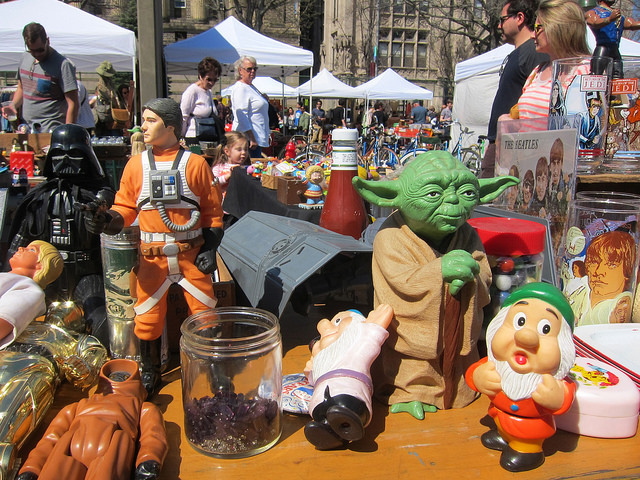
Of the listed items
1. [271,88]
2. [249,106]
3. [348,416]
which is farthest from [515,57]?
[271,88]

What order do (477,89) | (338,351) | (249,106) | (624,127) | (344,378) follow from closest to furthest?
(344,378) < (338,351) < (624,127) < (249,106) < (477,89)

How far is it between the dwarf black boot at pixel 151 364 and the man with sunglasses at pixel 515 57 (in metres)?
2.47

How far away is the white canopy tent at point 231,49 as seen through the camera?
29.0ft

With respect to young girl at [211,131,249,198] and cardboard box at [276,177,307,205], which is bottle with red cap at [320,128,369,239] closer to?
cardboard box at [276,177,307,205]

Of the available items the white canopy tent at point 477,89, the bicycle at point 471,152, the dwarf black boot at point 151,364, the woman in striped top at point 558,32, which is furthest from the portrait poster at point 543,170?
the white canopy tent at point 477,89

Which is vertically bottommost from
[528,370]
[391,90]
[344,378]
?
[344,378]

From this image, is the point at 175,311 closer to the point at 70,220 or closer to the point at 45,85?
the point at 70,220

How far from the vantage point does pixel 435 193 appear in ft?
5.55

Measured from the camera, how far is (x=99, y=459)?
4.31ft

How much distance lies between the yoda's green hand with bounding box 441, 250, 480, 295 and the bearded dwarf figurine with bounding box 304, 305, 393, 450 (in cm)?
24

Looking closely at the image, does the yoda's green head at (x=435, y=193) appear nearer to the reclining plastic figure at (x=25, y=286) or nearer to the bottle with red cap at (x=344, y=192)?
the bottle with red cap at (x=344, y=192)

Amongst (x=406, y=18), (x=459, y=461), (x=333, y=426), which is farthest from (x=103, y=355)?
(x=406, y=18)

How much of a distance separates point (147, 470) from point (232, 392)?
393 millimetres

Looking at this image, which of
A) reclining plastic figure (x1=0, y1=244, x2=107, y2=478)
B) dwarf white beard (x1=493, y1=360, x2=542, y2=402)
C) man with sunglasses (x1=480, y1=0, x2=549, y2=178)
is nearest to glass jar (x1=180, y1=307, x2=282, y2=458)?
reclining plastic figure (x1=0, y1=244, x2=107, y2=478)
